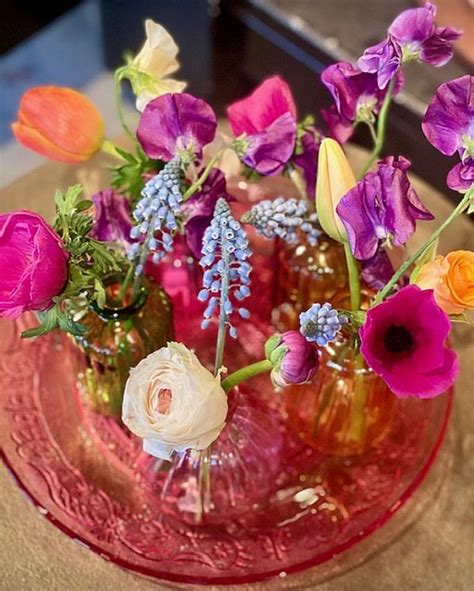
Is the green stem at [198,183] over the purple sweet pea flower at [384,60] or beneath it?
beneath

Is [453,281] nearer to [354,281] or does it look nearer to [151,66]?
[354,281]

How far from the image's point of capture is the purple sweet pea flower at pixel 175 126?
2.25 ft

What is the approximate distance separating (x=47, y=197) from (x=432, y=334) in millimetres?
583

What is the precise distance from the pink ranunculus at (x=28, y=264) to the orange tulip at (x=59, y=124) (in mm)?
142

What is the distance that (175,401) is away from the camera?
63 cm

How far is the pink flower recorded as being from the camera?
23.6 inches

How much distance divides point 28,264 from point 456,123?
31 centimetres

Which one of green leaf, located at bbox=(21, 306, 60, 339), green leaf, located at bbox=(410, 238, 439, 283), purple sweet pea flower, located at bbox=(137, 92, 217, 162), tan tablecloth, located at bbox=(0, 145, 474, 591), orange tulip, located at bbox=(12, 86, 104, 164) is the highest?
purple sweet pea flower, located at bbox=(137, 92, 217, 162)

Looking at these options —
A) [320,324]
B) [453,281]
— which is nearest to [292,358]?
[320,324]

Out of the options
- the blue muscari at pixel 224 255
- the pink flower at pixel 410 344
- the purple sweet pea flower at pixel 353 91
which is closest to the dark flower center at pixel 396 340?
the pink flower at pixel 410 344

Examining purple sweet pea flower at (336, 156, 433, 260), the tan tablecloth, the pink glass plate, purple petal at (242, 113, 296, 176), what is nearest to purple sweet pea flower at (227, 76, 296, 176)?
purple petal at (242, 113, 296, 176)

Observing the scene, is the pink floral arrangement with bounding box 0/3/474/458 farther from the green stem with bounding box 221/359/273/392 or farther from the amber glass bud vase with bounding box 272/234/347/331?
the amber glass bud vase with bounding box 272/234/347/331

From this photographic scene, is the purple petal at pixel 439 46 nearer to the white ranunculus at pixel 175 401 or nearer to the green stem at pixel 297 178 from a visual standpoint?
the green stem at pixel 297 178

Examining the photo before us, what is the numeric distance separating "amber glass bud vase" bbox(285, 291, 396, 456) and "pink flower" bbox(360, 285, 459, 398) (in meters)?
0.16
